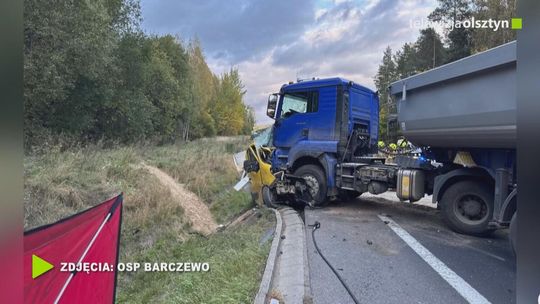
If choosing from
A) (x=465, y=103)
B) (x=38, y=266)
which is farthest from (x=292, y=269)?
(x=465, y=103)

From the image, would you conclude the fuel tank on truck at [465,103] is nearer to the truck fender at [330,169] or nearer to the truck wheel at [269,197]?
the truck fender at [330,169]

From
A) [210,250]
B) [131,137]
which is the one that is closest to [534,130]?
[210,250]

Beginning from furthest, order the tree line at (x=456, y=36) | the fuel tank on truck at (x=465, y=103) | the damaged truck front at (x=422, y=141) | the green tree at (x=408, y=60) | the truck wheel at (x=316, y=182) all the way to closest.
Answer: the green tree at (x=408, y=60)
the truck wheel at (x=316, y=182)
the tree line at (x=456, y=36)
the damaged truck front at (x=422, y=141)
the fuel tank on truck at (x=465, y=103)

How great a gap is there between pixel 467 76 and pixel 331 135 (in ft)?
9.92

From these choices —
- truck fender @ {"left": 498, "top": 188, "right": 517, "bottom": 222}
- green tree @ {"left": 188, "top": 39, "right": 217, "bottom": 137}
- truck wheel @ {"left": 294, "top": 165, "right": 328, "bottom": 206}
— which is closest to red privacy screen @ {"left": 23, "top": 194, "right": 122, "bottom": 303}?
truck fender @ {"left": 498, "top": 188, "right": 517, "bottom": 222}

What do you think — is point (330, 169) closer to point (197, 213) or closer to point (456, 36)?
point (197, 213)

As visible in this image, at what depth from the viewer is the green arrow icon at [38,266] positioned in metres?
2.13

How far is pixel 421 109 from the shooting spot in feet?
16.1

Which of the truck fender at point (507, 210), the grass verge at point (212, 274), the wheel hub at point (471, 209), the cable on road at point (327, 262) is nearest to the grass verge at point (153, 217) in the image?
the grass verge at point (212, 274)

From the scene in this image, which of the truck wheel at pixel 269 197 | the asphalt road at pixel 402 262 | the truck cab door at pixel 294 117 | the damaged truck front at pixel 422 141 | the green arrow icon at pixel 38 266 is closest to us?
the green arrow icon at pixel 38 266

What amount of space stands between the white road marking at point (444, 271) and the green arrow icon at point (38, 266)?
10.7 feet

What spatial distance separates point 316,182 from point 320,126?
1.10 metres

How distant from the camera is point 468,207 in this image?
505 cm

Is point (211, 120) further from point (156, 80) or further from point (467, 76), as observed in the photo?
point (467, 76)
